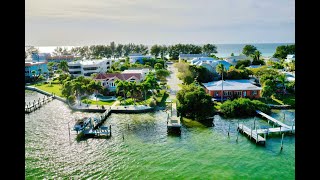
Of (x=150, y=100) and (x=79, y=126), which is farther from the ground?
(x=150, y=100)

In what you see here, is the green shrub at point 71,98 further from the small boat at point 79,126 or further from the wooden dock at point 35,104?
the small boat at point 79,126

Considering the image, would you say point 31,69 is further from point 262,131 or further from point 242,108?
point 262,131

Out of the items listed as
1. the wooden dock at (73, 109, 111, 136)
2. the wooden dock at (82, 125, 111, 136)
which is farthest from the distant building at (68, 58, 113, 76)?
the wooden dock at (82, 125, 111, 136)

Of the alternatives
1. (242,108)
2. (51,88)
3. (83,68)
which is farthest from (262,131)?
(83,68)

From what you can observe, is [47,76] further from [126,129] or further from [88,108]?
[126,129]

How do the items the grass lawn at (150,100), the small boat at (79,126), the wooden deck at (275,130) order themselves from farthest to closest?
the grass lawn at (150,100)
the small boat at (79,126)
the wooden deck at (275,130)

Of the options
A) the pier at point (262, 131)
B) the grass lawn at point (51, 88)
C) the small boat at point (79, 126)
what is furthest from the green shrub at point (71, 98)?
the pier at point (262, 131)

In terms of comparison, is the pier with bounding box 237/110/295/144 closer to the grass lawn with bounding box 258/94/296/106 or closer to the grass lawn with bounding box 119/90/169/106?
the grass lawn with bounding box 258/94/296/106
